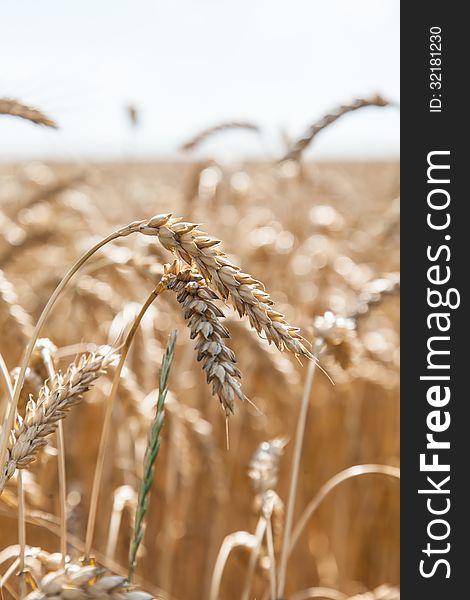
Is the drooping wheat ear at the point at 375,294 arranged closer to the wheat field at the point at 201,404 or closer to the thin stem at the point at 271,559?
the wheat field at the point at 201,404

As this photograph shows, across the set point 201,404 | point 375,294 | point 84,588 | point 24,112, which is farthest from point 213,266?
point 201,404

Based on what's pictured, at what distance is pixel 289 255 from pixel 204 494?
1.24m

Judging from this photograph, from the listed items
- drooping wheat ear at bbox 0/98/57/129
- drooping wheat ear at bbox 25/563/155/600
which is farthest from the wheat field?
drooping wheat ear at bbox 0/98/57/129

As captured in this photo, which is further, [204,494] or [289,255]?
[289,255]

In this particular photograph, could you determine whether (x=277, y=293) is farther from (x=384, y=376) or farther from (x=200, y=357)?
(x=200, y=357)

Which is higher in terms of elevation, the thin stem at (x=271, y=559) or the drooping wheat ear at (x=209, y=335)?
the drooping wheat ear at (x=209, y=335)

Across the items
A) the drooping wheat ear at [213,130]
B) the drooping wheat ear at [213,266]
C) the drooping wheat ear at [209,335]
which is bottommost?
the drooping wheat ear at [209,335]

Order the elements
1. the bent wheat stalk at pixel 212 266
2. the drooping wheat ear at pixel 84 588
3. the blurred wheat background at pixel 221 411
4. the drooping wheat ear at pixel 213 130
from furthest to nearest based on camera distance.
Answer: the drooping wheat ear at pixel 213 130 < the blurred wheat background at pixel 221 411 < the bent wheat stalk at pixel 212 266 < the drooping wheat ear at pixel 84 588

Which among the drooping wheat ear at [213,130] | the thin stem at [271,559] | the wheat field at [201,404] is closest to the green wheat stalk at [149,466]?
the wheat field at [201,404]

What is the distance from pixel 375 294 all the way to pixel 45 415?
967 mm

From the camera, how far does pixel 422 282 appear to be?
1539mm

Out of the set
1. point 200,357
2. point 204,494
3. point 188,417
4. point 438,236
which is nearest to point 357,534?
point 204,494

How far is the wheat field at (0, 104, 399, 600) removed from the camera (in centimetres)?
81

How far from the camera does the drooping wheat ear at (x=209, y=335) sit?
2.39 feet
